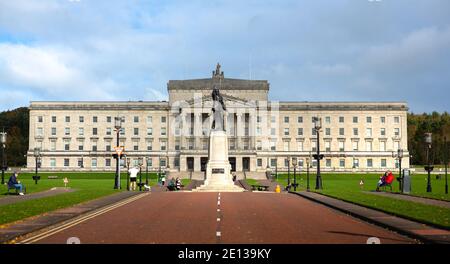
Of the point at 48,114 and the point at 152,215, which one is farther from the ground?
the point at 48,114

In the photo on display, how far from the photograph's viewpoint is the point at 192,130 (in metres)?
158

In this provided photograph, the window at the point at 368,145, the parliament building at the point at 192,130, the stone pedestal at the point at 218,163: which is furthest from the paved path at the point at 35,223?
the window at the point at 368,145

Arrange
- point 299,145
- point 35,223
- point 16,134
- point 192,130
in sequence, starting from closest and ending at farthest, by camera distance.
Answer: point 35,223 → point 192,130 → point 299,145 → point 16,134

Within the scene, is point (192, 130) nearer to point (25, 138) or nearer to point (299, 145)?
point (299, 145)

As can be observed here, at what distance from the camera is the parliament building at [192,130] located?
15962 centimetres

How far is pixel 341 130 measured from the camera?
162250 millimetres

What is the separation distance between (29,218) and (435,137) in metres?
177

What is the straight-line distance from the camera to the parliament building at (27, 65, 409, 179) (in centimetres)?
15962

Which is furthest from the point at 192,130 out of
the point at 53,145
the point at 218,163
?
the point at 218,163

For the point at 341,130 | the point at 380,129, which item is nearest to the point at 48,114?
the point at 341,130

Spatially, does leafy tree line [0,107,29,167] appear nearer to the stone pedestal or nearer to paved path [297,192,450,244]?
the stone pedestal

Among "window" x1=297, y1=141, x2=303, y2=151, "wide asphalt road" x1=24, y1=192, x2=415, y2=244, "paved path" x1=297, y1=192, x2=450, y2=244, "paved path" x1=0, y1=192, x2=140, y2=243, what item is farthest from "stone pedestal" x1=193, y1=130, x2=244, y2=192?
"window" x1=297, y1=141, x2=303, y2=151

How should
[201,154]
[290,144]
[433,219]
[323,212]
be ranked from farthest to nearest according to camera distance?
[290,144] → [201,154] → [323,212] → [433,219]
